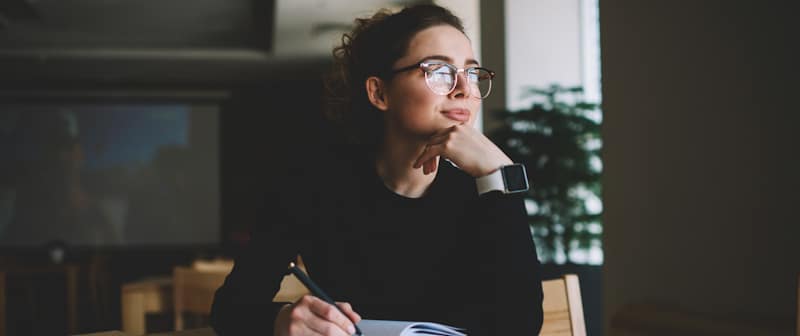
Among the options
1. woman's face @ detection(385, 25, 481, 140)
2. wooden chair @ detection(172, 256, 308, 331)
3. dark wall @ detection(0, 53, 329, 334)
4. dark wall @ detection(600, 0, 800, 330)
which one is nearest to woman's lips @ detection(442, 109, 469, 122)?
woman's face @ detection(385, 25, 481, 140)

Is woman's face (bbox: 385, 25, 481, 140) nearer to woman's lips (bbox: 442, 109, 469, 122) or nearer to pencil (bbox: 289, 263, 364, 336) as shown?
woman's lips (bbox: 442, 109, 469, 122)

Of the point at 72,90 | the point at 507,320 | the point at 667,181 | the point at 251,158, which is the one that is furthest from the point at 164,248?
the point at 507,320

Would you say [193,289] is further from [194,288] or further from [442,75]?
[442,75]

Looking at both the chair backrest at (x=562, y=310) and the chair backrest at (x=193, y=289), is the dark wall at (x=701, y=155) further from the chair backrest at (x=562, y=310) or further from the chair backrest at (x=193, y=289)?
the chair backrest at (x=193, y=289)

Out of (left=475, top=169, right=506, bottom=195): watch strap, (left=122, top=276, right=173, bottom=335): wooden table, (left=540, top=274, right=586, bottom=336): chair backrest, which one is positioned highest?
(left=475, top=169, right=506, bottom=195): watch strap

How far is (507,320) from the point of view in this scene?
98cm

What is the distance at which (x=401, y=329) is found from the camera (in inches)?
32.9

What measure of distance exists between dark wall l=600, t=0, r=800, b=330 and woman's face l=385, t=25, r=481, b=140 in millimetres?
1127

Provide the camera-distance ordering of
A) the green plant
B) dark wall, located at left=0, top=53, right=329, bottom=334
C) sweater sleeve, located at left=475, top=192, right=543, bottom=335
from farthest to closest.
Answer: dark wall, located at left=0, top=53, right=329, bottom=334 → the green plant → sweater sleeve, located at left=475, top=192, right=543, bottom=335

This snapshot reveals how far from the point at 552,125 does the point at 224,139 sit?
672 cm

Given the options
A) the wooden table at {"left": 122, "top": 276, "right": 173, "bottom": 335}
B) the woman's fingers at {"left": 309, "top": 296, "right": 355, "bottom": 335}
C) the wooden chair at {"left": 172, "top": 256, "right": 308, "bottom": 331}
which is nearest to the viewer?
the woman's fingers at {"left": 309, "top": 296, "right": 355, "bottom": 335}

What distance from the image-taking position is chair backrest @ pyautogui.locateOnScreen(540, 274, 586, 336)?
1.21 metres

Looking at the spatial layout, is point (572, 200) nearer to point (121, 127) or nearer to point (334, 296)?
point (334, 296)

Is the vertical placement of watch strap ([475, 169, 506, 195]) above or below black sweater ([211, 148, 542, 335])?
above
